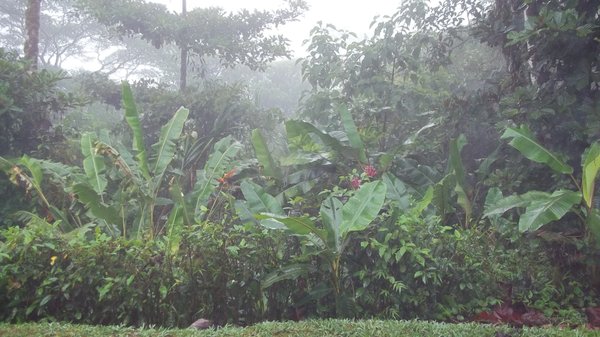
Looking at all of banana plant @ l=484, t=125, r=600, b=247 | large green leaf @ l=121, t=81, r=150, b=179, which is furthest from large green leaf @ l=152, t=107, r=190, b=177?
banana plant @ l=484, t=125, r=600, b=247

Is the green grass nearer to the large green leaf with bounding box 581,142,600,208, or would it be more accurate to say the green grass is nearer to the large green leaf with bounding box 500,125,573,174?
the large green leaf with bounding box 581,142,600,208

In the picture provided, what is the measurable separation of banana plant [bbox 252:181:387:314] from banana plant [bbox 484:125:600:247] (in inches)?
48.6

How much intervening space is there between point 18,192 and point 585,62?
716 cm

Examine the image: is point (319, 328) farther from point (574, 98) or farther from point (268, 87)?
point (268, 87)

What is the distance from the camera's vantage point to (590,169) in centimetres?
446

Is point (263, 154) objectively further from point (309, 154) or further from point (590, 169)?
point (590, 169)

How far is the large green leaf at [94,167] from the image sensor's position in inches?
230

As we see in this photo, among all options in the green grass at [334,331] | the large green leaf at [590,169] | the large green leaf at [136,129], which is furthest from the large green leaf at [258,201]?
the large green leaf at [590,169]

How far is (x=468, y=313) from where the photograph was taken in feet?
13.5

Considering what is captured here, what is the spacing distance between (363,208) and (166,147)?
3.10 m

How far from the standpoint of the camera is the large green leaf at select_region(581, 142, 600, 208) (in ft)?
14.4

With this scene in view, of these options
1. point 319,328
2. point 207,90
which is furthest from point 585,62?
point 207,90

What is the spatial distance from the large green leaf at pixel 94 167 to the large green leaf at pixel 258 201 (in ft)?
6.32

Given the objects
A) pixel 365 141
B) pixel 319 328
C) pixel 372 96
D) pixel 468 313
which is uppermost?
pixel 372 96
